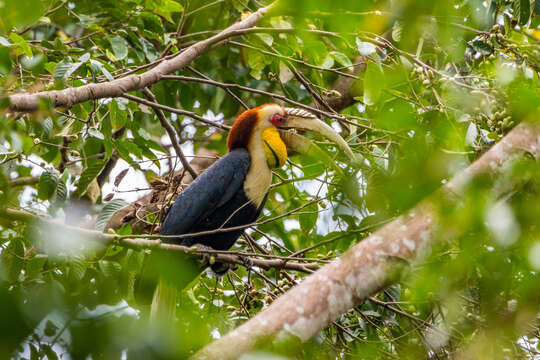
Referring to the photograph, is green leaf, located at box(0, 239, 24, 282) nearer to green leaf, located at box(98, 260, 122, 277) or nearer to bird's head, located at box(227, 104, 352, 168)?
green leaf, located at box(98, 260, 122, 277)

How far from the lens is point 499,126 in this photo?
219 cm

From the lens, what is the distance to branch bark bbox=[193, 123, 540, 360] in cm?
136

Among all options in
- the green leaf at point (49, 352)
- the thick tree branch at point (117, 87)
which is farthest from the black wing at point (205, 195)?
the green leaf at point (49, 352)

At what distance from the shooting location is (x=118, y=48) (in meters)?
3.14

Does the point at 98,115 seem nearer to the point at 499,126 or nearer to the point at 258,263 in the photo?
the point at 258,263

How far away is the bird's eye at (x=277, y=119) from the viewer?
137 inches

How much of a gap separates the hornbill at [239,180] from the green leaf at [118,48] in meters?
0.86

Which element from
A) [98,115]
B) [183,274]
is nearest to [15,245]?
[98,115]

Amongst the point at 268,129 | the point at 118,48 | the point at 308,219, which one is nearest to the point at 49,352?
the point at 308,219

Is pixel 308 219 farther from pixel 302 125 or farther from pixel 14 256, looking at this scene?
pixel 14 256

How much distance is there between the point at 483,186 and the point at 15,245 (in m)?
2.18

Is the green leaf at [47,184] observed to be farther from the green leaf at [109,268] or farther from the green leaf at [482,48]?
the green leaf at [482,48]

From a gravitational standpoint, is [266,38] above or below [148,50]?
above

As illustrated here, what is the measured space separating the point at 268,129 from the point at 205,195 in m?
0.66
